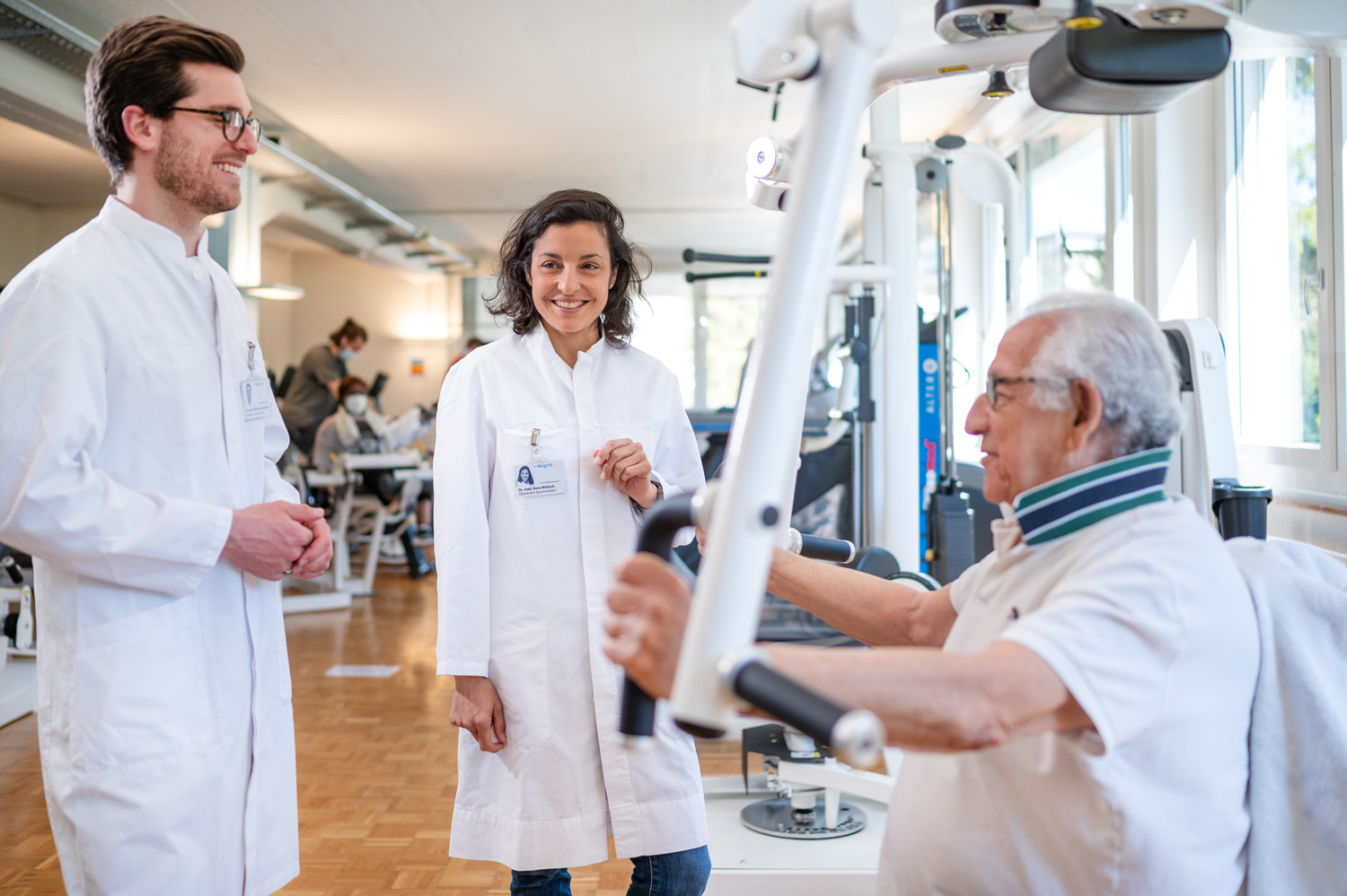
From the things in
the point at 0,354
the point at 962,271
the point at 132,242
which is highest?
the point at 962,271

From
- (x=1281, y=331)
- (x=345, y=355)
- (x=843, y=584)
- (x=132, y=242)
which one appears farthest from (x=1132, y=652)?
(x=345, y=355)

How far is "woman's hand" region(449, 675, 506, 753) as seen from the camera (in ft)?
5.20

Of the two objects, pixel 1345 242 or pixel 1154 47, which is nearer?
pixel 1154 47

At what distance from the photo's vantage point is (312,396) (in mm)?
7766

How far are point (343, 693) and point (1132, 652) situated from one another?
13.6 feet

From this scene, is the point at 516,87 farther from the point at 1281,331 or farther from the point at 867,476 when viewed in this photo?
the point at 1281,331

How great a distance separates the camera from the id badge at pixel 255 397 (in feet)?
5.03

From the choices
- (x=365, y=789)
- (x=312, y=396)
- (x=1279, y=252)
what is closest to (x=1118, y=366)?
(x=1279, y=252)

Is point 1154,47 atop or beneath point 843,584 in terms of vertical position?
atop

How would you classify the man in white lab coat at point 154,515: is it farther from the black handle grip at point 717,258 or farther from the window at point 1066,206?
the window at point 1066,206

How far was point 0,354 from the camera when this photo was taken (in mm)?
1268

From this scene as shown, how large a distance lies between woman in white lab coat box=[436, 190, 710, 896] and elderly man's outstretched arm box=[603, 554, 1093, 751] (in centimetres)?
82

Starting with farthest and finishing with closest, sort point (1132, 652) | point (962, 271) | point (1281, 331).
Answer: point (962, 271)
point (1281, 331)
point (1132, 652)

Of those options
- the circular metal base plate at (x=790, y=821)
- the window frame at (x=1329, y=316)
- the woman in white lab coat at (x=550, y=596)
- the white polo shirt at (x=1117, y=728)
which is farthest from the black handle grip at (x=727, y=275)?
the white polo shirt at (x=1117, y=728)
